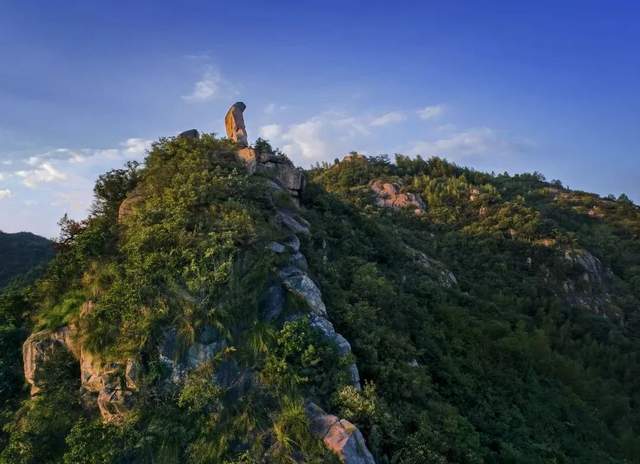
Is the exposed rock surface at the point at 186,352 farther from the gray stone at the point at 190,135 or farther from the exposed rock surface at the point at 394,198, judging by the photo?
the exposed rock surface at the point at 394,198

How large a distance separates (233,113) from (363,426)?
607 inches

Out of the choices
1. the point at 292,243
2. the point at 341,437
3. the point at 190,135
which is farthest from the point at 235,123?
the point at 341,437

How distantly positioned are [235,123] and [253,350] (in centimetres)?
1311

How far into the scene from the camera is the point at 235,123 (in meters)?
18.4

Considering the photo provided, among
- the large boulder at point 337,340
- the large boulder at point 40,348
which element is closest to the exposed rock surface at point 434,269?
the large boulder at point 337,340

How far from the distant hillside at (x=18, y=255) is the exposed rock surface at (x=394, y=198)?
32.3 metres

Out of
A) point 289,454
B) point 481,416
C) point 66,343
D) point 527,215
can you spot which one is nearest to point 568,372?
point 481,416

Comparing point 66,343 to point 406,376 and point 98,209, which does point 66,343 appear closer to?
point 98,209

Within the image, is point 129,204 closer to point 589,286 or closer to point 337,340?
point 337,340

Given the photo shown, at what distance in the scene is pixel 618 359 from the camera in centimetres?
2431

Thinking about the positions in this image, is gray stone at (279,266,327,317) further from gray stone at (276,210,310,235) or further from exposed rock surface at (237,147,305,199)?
exposed rock surface at (237,147,305,199)

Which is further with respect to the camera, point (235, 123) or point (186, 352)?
point (235, 123)

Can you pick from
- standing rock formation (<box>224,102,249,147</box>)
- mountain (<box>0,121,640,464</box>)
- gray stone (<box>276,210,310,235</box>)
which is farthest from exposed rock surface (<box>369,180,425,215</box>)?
gray stone (<box>276,210,310,235</box>)

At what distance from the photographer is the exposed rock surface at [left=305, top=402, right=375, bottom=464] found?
6188mm
